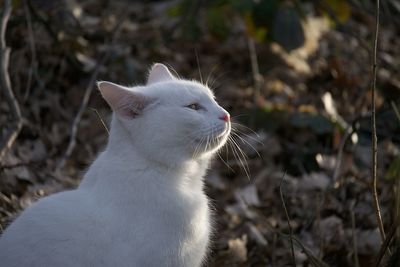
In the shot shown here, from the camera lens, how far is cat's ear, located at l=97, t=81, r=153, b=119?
2.41 meters

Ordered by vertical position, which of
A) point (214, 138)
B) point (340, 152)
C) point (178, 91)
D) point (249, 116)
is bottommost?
point (249, 116)

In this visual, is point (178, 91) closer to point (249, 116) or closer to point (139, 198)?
point (139, 198)

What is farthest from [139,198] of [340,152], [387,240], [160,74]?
[340,152]

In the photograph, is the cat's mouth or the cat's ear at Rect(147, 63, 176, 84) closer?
the cat's mouth

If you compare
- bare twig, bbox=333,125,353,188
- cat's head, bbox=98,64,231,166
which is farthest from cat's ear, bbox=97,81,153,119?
bare twig, bbox=333,125,353,188

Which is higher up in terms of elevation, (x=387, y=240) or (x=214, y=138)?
(x=214, y=138)

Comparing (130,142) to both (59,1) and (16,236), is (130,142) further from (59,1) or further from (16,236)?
(59,1)

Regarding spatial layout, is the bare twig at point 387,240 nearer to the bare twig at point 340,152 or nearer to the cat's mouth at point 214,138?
the cat's mouth at point 214,138

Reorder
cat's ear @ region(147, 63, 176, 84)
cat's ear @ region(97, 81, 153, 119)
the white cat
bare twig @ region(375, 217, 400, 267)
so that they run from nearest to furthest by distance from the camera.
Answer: bare twig @ region(375, 217, 400, 267)
the white cat
cat's ear @ region(97, 81, 153, 119)
cat's ear @ region(147, 63, 176, 84)

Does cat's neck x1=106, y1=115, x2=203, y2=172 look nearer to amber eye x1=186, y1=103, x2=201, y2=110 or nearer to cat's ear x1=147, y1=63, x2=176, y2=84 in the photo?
amber eye x1=186, y1=103, x2=201, y2=110

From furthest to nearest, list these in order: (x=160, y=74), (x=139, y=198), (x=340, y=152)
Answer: (x=340, y=152) < (x=160, y=74) < (x=139, y=198)

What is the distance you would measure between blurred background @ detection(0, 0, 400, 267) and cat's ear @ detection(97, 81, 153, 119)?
0.33m

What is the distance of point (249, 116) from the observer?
15.3 ft

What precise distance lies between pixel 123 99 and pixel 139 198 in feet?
1.28
